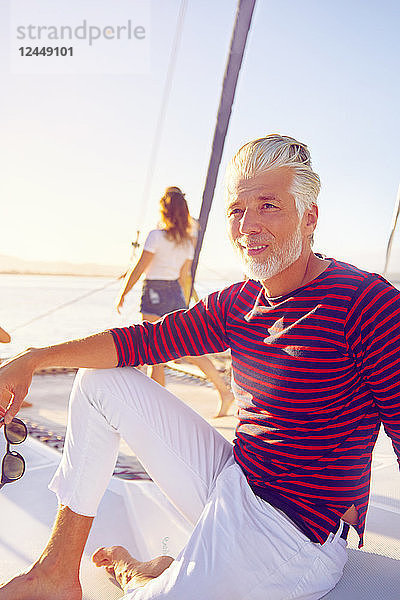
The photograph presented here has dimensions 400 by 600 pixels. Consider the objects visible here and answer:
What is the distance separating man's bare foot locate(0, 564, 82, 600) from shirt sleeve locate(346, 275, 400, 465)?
59cm

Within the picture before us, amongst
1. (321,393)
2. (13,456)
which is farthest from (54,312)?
(321,393)

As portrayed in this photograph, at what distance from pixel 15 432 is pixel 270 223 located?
23.8 inches

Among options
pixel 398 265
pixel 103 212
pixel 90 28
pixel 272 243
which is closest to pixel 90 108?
pixel 103 212

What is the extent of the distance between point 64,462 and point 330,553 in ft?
1.54

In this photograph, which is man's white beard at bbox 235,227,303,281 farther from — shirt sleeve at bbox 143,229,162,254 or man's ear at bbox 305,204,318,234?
shirt sleeve at bbox 143,229,162,254

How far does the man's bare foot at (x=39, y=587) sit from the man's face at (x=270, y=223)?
0.61m

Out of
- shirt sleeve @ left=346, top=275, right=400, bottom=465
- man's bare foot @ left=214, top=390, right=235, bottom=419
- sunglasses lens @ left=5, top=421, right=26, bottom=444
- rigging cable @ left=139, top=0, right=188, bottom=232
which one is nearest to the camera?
shirt sleeve @ left=346, top=275, right=400, bottom=465

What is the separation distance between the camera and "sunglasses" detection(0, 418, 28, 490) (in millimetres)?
1156

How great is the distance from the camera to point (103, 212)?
13297mm

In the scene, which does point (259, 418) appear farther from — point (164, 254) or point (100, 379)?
point (164, 254)

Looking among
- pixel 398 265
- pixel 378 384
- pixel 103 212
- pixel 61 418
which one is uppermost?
pixel 378 384

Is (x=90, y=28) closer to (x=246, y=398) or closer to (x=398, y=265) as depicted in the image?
(x=398, y=265)
